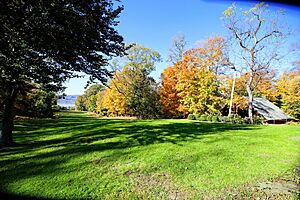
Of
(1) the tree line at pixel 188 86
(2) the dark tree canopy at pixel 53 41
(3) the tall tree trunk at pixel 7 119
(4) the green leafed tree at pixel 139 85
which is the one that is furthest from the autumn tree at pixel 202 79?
(3) the tall tree trunk at pixel 7 119

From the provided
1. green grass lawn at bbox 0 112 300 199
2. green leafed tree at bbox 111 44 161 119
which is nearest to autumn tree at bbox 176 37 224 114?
green leafed tree at bbox 111 44 161 119

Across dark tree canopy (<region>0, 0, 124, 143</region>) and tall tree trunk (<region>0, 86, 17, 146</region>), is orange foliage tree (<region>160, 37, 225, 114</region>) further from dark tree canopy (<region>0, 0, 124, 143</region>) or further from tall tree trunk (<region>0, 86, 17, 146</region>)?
tall tree trunk (<region>0, 86, 17, 146</region>)

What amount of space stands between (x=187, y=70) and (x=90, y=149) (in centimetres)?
2201

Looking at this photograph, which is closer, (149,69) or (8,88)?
(8,88)

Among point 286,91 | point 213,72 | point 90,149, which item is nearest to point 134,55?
point 213,72

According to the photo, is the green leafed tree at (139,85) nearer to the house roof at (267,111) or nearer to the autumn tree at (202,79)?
the autumn tree at (202,79)

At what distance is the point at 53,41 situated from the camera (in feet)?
19.5

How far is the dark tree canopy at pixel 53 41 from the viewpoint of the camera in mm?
5188

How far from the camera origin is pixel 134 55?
3353 cm

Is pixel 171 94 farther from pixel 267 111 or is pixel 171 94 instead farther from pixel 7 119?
pixel 7 119

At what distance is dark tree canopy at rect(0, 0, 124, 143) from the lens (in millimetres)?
5188

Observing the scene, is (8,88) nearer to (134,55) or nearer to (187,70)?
(187,70)

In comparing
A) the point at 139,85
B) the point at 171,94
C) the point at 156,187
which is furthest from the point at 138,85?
the point at 156,187

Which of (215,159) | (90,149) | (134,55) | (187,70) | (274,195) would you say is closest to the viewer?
(274,195)
